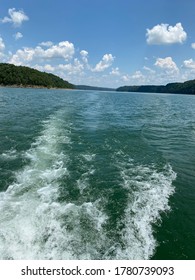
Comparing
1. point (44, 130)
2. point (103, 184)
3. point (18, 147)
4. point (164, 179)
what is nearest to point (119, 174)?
point (103, 184)

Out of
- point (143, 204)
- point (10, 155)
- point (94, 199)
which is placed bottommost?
point (143, 204)

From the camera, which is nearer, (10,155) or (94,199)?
(94,199)

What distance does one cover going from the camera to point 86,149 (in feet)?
66.3

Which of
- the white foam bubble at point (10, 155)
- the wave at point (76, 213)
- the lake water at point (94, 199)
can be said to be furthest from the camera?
the white foam bubble at point (10, 155)

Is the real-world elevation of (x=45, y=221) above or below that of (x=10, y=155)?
below

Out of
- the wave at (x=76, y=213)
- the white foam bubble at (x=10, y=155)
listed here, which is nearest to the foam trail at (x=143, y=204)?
the wave at (x=76, y=213)

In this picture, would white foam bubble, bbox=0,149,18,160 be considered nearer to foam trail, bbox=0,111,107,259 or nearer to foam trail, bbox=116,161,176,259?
foam trail, bbox=0,111,107,259

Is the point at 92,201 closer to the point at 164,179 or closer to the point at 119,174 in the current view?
Result: the point at 119,174

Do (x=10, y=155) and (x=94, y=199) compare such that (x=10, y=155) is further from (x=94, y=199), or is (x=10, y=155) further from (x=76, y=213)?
(x=76, y=213)

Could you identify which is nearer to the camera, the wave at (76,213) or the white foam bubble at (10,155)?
the wave at (76,213)

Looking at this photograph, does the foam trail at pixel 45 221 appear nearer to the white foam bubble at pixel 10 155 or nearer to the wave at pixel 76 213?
the wave at pixel 76 213

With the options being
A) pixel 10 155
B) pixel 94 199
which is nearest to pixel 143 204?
pixel 94 199

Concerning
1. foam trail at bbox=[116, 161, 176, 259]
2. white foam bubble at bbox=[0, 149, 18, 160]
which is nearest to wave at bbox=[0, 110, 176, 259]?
foam trail at bbox=[116, 161, 176, 259]

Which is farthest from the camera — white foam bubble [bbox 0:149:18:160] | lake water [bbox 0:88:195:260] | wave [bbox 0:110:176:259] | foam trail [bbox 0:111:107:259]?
white foam bubble [bbox 0:149:18:160]
